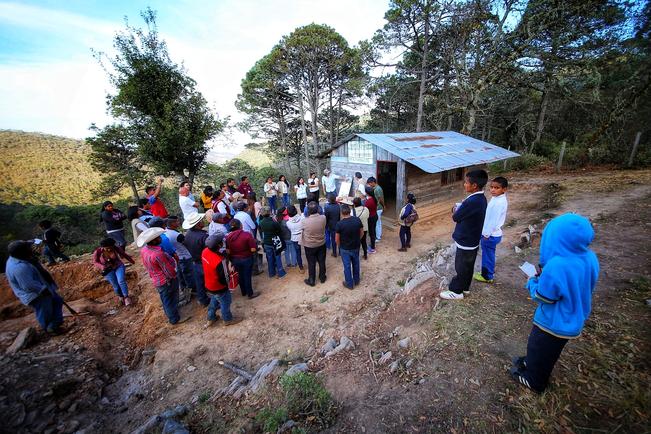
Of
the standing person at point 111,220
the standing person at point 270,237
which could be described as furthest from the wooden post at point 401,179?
the standing person at point 111,220

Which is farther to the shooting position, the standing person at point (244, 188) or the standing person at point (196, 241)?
the standing person at point (244, 188)

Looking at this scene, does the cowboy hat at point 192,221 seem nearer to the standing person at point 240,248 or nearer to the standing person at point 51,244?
the standing person at point 240,248

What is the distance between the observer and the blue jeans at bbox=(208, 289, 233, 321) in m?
4.89

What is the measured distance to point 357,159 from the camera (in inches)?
452

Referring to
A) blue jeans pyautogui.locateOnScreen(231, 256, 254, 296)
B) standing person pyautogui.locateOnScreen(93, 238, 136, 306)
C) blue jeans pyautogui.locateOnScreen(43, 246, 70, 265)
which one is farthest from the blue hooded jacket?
blue jeans pyautogui.locateOnScreen(43, 246, 70, 265)

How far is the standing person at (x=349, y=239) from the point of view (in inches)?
211

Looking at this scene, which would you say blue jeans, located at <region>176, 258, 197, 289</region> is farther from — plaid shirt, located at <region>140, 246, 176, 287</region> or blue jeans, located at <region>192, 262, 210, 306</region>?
plaid shirt, located at <region>140, 246, 176, 287</region>

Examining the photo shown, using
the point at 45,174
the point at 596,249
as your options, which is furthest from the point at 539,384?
the point at 45,174

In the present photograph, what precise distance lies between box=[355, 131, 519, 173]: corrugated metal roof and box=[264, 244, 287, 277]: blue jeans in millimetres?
5288

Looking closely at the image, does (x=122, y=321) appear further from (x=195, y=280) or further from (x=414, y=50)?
(x=414, y=50)

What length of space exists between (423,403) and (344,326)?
2.11 m

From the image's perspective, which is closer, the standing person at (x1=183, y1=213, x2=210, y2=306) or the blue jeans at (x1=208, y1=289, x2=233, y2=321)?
the blue jeans at (x1=208, y1=289, x2=233, y2=321)

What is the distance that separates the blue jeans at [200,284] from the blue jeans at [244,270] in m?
0.72

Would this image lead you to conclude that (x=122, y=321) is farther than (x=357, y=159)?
No
